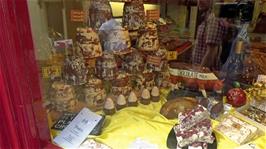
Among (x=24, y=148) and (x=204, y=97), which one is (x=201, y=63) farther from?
(x=24, y=148)

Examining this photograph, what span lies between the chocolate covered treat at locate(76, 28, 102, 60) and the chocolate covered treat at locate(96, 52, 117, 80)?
0.05 metres

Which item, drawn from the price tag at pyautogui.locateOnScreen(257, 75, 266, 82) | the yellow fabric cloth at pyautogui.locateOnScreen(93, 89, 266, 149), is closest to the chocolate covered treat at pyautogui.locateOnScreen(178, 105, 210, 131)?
the yellow fabric cloth at pyautogui.locateOnScreen(93, 89, 266, 149)

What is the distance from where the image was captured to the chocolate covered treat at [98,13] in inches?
42.1

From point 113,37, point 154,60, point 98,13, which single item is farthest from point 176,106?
point 98,13

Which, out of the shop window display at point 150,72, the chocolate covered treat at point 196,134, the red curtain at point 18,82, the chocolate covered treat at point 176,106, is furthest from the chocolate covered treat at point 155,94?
the red curtain at point 18,82

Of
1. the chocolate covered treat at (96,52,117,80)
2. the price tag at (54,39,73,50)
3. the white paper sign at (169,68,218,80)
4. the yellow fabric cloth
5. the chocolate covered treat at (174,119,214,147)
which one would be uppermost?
the price tag at (54,39,73,50)

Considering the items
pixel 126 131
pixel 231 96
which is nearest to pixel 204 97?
pixel 231 96

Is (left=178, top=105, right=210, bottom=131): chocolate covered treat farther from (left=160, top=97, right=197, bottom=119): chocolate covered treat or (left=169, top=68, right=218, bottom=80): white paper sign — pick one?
(left=169, top=68, right=218, bottom=80): white paper sign

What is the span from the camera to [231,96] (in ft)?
3.71

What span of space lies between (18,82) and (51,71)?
0.28 m

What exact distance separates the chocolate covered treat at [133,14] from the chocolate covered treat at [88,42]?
17cm

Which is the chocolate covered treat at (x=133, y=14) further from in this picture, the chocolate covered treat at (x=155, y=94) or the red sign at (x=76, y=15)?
the chocolate covered treat at (x=155, y=94)

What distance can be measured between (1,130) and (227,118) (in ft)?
2.51

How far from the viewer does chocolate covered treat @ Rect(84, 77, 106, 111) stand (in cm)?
108
